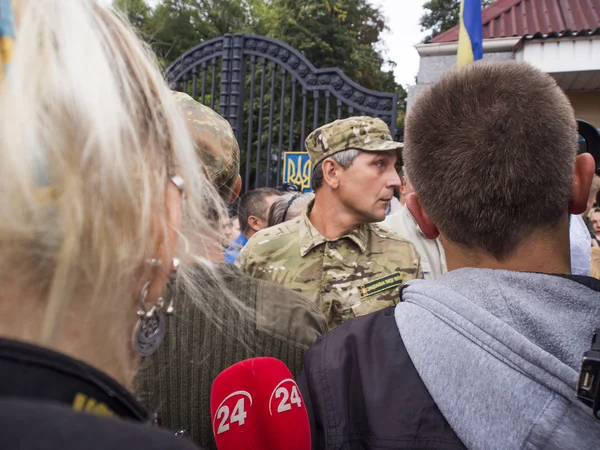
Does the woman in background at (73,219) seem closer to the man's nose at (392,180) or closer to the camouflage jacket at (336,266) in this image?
the camouflage jacket at (336,266)

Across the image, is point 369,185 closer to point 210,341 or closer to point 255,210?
point 210,341

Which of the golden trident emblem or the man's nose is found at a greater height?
the man's nose

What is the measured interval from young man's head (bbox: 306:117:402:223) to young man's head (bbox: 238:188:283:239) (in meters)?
1.34

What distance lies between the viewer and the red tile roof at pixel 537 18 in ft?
18.9

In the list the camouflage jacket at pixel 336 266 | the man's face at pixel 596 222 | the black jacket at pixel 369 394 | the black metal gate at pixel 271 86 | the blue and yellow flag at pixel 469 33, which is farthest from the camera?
the black metal gate at pixel 271 86

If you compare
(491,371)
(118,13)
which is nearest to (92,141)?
(118,13)

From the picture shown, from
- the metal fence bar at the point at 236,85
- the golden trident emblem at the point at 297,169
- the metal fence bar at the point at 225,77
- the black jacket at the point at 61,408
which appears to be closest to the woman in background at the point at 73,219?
the black jacket at the point at 61,408

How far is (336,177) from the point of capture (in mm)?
2516

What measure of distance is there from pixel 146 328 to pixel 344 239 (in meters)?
1.73

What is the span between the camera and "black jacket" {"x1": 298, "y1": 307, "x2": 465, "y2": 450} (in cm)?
96

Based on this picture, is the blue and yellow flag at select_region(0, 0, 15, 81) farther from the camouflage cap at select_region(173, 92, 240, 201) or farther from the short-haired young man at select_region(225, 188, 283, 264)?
the short-haired young man at select_region(225, 188, 283, 264)

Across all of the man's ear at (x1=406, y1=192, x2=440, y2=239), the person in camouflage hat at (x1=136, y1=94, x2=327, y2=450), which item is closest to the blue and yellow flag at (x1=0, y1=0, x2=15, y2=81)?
the person in camouflage hat at (x1=136, y1=94, x2=327, y2=450)

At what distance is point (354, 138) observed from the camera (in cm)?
252

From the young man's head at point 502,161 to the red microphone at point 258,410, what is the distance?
1.58 ft
